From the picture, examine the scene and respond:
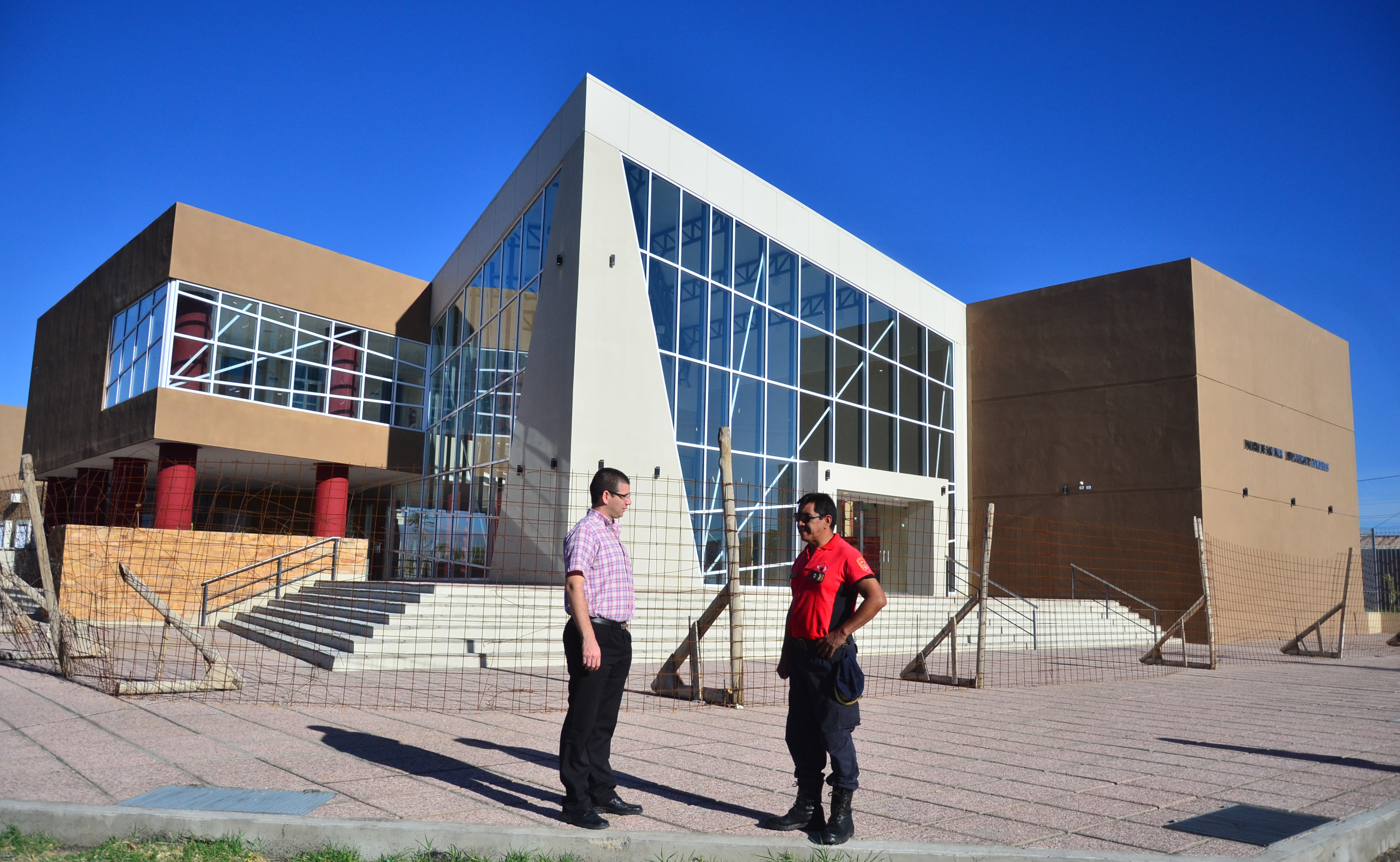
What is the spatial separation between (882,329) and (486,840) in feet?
76.2

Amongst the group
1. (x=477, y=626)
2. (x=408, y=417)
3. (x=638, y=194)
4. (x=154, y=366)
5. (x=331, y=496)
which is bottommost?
(x=477, y=626)

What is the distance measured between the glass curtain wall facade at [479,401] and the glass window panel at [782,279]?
563 cm

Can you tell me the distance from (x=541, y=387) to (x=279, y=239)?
1033cm

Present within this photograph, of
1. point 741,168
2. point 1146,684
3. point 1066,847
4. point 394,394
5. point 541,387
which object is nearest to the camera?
point 1066,847

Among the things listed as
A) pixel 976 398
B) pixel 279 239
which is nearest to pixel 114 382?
pixel 279 239

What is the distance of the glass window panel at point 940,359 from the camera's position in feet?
91.0

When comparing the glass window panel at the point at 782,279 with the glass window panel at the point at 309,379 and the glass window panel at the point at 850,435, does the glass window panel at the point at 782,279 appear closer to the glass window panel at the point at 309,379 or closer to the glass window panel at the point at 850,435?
the glass window panel at the point at 850,435

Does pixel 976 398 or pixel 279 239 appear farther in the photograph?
pixel 976 398

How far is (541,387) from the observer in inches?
715

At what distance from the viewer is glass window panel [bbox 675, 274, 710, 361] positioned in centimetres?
1925

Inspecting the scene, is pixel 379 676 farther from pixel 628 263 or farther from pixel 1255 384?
pixel 1255 384

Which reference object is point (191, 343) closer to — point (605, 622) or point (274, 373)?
point (274, 373)

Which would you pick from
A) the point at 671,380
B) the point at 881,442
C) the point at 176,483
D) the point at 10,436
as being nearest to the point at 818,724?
the point at 671,380

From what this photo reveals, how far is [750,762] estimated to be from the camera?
5.96m
